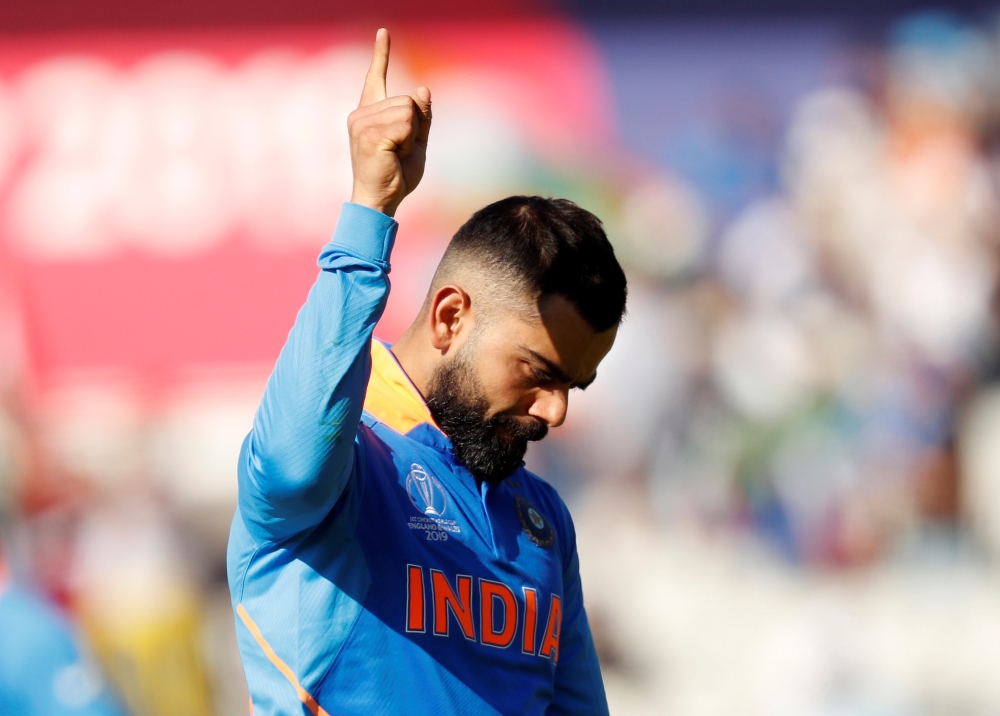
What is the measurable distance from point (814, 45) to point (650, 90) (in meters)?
0.82

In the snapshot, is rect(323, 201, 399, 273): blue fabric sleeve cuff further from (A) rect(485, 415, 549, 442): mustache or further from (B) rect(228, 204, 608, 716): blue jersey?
(A) rect(485, 415, 549, 442): mustache

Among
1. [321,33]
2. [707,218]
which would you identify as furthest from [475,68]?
[707,218]

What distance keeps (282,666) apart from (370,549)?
212 millimetres

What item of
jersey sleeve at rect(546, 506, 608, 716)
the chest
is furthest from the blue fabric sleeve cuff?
jersey sleeve at rect(546, 506, 608, 716)

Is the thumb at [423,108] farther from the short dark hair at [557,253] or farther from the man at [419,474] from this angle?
A: the short dark hair at [557,253]

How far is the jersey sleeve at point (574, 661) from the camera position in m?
1.99

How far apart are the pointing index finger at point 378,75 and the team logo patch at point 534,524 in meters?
0.83

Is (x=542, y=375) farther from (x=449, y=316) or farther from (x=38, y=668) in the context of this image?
(x=38, y=668)

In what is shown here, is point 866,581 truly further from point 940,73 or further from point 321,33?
point 321,33

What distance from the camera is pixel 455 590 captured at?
1.63m

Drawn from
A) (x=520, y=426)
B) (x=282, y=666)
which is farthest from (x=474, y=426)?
(x=282, y=666)

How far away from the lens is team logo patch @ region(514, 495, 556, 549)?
187 centimetres

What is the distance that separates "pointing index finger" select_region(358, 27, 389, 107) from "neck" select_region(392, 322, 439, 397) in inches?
21.0

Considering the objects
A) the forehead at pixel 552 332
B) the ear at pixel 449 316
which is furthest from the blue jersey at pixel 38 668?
the forehead at pixel 552 332
